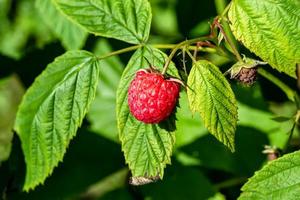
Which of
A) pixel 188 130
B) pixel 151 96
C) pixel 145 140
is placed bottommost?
pixel 188 130

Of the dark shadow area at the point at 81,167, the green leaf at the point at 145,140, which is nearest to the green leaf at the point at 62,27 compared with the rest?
the dark shadow area at the point at 81,167

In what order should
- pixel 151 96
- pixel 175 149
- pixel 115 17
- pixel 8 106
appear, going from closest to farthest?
pixel 151 96 → pixel 115 17 → pixel 175 149 → pixel 8 106

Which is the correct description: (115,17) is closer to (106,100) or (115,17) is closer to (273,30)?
(273,30)

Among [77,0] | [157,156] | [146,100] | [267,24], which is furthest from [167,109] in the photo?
[77,0]

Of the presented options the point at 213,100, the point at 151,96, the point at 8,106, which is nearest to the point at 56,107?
the point at 151,96

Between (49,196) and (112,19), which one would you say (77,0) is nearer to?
(112,19)
